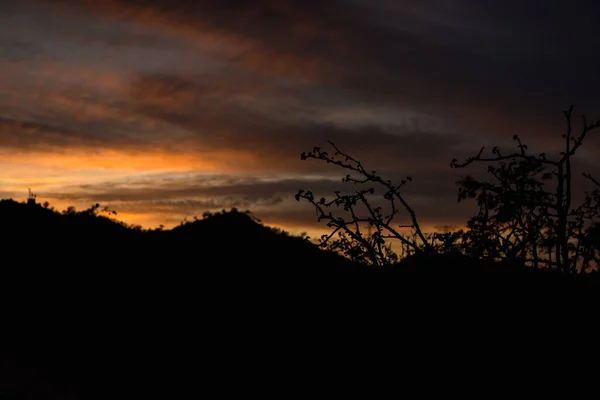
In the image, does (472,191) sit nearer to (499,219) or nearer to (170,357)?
(499,219)

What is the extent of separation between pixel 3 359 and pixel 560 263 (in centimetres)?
743

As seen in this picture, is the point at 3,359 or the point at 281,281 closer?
the point at 3,359

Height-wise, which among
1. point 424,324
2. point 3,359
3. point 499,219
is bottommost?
point 3,359

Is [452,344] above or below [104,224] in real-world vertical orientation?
below

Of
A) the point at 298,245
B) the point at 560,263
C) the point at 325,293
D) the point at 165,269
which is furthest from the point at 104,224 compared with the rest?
the point at 560,263

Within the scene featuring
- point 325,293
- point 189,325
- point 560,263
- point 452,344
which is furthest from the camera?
point 560,263

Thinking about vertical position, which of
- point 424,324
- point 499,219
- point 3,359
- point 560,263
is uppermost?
point 499,219

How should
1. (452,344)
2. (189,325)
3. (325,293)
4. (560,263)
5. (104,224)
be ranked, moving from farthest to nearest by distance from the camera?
(104,224) < (560,263) < (325,293) < (189,325) < (452,344)

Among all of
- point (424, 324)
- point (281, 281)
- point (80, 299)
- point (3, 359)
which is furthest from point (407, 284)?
point (3, 359)

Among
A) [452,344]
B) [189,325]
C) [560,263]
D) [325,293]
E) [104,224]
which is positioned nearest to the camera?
[452,344]

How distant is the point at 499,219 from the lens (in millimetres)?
10422

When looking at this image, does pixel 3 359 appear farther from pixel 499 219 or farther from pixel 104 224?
pixel 499 219

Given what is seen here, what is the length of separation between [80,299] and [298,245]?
353 cm

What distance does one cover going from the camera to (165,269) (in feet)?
30.0
